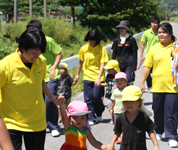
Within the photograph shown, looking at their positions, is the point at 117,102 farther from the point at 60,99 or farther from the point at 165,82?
the point at 60,99

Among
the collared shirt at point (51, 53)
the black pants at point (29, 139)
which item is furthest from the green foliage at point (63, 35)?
the black pants at point (29, 139)

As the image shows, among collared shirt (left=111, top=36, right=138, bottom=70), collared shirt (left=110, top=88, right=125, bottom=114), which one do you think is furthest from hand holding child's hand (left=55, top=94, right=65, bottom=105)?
collared shirt (left=111, top=36, right=138, bottom=70)

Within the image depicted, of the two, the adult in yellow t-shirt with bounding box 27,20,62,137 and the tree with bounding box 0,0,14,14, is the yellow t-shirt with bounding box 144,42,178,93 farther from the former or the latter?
the tree with bounding box 0,0,14,14

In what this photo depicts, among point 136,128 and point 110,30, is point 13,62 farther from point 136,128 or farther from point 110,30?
point 110,30

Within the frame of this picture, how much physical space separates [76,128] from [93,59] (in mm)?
3159

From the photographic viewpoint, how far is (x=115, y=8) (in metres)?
31.9

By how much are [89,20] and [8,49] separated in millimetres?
16424

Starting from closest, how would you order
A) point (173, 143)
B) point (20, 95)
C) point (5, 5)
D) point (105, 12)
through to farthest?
point (20, 95)
point (173, 143)
point (105, 12)
point (5, 5)

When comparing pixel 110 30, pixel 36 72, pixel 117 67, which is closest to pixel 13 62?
pixel 36 72

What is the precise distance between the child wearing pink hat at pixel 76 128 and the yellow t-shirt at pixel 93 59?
307 cm

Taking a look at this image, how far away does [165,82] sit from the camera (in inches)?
214

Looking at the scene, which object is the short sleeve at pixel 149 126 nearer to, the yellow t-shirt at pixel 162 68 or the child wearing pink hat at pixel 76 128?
the child wearing pink hat at pixel 76 128

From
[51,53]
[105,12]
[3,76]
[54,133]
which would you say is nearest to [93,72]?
[51,53]

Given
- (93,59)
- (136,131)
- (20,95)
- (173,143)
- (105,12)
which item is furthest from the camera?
(105,12)
